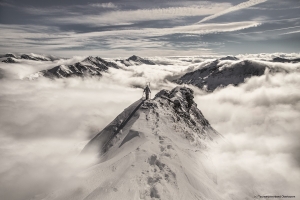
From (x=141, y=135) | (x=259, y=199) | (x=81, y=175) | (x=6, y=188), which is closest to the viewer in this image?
(x=81, y=175)

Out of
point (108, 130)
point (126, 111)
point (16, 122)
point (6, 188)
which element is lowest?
point (16, 122)

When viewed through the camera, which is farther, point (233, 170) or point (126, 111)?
point (126, 111)

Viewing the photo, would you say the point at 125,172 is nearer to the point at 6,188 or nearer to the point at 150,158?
the point at 150,158

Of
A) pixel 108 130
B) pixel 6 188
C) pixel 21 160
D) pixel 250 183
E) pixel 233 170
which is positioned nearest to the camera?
pixel 250 183

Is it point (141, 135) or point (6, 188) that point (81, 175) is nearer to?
point (141, 135)

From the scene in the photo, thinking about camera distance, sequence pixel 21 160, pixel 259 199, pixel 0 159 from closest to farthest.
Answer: pixel 259 199 < pixel 21 160 < pixel 0 159

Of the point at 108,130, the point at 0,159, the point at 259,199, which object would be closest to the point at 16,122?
the point at 0,159

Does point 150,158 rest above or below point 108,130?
above

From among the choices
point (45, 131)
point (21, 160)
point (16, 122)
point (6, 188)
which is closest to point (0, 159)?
point (21, 160)

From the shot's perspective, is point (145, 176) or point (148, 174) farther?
point (148, 174)
